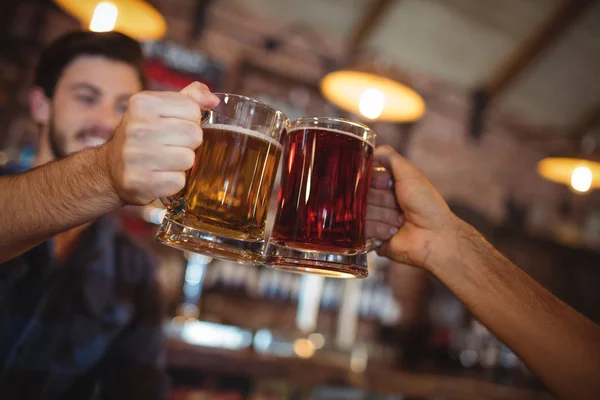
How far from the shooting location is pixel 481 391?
3080mm

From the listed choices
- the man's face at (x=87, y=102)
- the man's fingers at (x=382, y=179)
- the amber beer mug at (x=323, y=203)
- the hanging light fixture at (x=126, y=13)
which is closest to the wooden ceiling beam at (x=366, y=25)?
the hanging light fixture at (x=126, y=13)

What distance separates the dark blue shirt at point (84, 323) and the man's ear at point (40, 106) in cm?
46

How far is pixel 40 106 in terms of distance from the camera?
5.57 feet

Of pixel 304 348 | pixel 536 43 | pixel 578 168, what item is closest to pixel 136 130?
pixel 304 348

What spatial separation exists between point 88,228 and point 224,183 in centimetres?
98

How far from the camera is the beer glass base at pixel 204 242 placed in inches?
31.1

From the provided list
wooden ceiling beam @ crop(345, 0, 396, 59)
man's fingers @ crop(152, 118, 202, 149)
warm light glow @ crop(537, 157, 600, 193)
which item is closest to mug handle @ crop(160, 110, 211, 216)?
man's fingers @ crop(152, 118, 202, 149)

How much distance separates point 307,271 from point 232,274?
3.05m

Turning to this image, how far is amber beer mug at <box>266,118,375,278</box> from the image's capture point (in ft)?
2.87

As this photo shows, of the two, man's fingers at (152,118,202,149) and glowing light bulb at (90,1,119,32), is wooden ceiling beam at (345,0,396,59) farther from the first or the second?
man's fingers at (152,118,202,149)

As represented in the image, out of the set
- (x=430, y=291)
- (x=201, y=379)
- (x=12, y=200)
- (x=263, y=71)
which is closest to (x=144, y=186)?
(x=12, y=200)

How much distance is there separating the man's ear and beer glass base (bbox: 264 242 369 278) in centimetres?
125

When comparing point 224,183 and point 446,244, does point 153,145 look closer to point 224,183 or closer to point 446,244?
point 224,183

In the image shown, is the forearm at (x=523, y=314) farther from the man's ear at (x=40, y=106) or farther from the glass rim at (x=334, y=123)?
the man's ear at (x=40, y=106)
